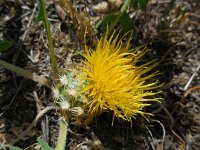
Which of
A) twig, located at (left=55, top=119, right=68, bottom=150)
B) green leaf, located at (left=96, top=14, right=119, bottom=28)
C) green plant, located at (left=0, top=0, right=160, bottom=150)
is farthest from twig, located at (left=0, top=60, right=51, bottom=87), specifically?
green leaf, located at (left=96, top=14, right=119, bottom=28)

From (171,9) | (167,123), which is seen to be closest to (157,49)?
(171,9)

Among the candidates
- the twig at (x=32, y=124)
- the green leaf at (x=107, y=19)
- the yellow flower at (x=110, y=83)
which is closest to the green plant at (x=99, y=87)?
the yellow flower at (x=110, y=83)

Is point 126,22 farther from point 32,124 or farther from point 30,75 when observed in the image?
point 32,124

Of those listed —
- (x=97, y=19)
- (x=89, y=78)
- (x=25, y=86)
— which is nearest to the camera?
(x=89, y=78)

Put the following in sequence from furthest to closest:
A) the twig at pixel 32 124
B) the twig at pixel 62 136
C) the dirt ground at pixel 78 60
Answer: the dirt ground at pixel 78 60 → the twig at pixel 32 124 → the twig at pixel 62 136

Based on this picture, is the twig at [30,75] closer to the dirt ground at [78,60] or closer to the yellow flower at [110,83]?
the dirt ground at [78,60]

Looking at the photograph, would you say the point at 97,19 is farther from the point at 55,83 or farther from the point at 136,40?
the point at 55,83

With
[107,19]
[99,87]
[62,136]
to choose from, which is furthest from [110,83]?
[107,19]

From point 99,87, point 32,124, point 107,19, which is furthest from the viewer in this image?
point 107,19
